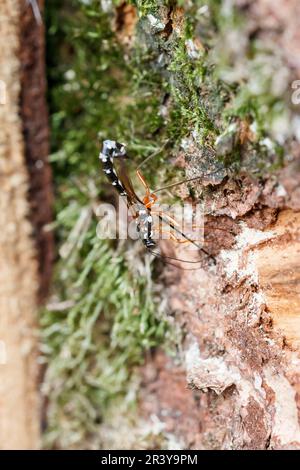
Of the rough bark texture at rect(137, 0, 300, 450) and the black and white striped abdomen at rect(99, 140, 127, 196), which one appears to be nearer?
the rough bark texture at rect(137, 0, 300, 450)

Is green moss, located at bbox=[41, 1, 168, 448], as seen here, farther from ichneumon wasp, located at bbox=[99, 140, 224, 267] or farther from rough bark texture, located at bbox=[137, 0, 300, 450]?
rough bark texture, located at bbox=[137, 0, 300, 450]

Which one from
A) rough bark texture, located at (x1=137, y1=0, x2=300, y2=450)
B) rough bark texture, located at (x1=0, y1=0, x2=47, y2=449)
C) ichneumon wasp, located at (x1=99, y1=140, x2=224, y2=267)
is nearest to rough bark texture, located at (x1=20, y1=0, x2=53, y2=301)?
rough bark texture, located at (x1=0, y1=0, x2=47, y2=449)

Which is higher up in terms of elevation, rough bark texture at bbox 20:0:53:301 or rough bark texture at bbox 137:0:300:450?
rough bark texture at bbox 20:0:53:301

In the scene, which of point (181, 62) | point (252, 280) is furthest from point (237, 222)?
point (181, 62)

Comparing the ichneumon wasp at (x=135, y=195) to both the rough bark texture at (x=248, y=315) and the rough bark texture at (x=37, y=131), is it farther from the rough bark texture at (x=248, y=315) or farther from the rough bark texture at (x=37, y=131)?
the rough bark texture at (x=37, y=131)

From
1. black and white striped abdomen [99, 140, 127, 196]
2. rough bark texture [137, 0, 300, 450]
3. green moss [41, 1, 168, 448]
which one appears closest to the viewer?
rough bark texture [137, 0, 300, 450]

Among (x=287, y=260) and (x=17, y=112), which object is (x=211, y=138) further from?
(x=17, y=112)

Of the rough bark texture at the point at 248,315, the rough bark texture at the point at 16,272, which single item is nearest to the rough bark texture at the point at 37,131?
the rough bark texture at the point at 16,272
